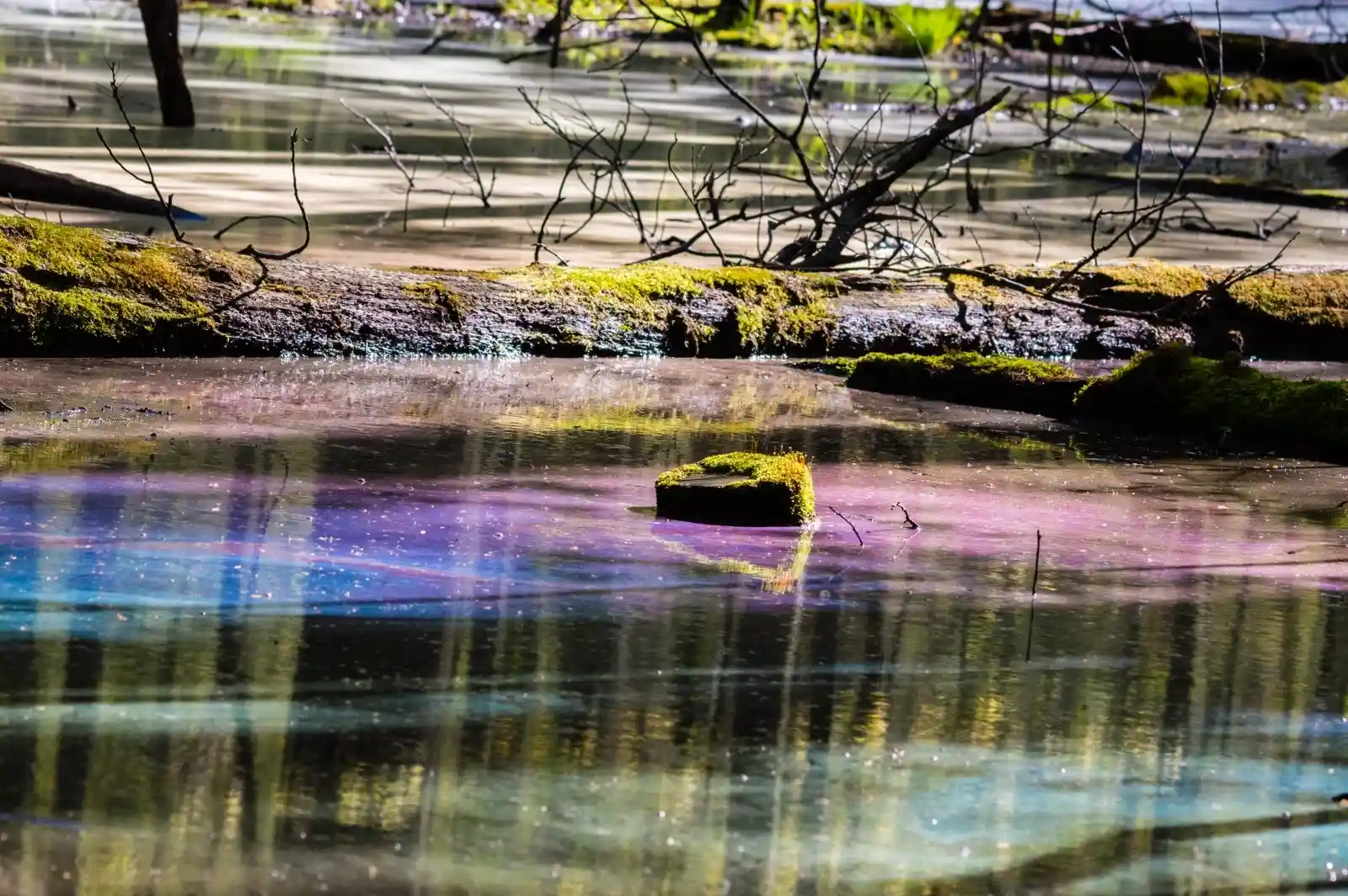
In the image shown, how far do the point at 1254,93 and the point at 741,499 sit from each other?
1016 inches

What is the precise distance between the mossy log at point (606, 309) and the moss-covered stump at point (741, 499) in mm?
2858

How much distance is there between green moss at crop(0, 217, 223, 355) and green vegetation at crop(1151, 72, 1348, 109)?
825 inches

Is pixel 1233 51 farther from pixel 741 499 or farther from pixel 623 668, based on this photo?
pixel 623 668

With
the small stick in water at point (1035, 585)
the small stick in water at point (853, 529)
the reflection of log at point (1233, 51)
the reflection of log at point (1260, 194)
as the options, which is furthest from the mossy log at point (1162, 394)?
the reflection of log at point (1233, 51)

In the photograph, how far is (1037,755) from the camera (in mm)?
3975

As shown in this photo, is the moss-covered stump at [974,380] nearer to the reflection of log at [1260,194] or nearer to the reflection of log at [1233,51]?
the reflection of log at [1260,194]

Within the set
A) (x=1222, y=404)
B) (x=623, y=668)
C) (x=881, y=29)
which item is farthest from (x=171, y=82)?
(x=881, y=29)

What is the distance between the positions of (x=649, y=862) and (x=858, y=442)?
4.10 meters

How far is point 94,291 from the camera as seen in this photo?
793cm

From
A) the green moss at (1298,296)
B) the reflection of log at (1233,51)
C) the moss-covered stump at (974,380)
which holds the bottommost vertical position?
the moss-covered stump at (974,380)

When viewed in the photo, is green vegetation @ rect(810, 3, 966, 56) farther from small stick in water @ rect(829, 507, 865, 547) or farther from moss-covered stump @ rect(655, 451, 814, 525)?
moss-covered stump @ rect(655, 451, 814, 525)

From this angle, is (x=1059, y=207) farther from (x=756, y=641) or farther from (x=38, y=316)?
(x=756, y=641)

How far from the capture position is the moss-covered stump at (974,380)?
8.30m

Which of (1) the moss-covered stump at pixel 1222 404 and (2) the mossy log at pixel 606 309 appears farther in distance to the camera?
(2) the mossy log at pixel 606 309
